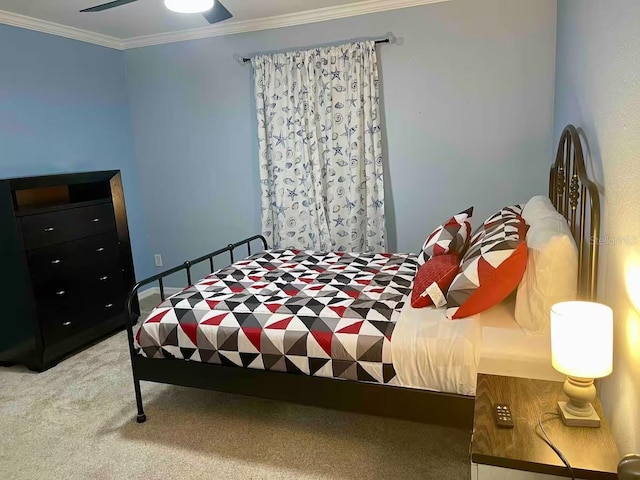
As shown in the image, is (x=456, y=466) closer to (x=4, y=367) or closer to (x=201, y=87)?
(x=4, y=367)

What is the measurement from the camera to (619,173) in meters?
1.51

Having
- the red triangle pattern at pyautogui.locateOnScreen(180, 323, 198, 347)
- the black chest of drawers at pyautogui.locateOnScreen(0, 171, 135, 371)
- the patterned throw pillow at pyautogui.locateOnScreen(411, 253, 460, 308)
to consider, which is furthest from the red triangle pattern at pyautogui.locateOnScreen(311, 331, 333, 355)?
the black chest of drawers at pyautogui.locateOnScreen(0, 171, 135, 371)

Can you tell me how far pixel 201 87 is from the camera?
14.1ft

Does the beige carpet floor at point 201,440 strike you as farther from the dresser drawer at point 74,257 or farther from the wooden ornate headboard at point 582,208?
the wooden ornate headboard at point 582,208

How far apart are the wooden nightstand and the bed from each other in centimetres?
44

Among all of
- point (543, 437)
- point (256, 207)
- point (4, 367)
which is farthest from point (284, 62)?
point (543, 437)

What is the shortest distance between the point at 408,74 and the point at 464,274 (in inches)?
84.2

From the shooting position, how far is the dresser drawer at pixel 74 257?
3.24m

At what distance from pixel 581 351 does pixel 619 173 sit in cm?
60

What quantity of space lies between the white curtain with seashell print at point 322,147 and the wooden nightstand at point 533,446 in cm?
246

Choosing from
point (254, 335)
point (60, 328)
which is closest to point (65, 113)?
point (60, 328)

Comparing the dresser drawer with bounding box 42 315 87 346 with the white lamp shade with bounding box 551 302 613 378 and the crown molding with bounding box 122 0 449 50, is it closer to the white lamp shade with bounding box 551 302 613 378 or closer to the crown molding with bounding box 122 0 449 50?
the crown molding with bounding box 122 0 449 50

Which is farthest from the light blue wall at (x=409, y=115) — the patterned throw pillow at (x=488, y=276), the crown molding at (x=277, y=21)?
the patterned throw pillow at (x=488, y=276)

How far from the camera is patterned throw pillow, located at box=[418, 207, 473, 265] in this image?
8.54 ft
